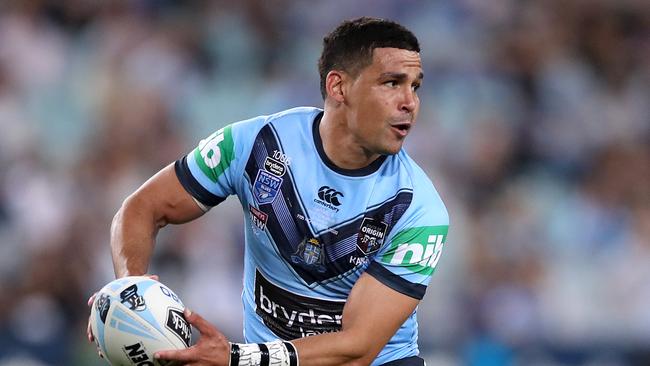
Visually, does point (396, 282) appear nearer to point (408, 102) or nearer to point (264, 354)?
point (264, 354)

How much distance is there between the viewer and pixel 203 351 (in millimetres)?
5184

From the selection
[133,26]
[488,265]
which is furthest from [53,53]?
[488,265]

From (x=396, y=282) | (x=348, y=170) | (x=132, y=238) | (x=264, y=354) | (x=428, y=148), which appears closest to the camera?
(x=264, y=354)

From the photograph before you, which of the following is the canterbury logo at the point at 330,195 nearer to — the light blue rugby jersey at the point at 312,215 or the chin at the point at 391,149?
the light blue rugby jersey at the point at 312,215

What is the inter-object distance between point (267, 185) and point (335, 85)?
595mm

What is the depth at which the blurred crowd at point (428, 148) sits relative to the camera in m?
9.47

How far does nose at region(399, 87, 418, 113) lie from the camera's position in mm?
5730

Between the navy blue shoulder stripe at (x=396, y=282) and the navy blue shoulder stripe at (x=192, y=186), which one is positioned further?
the navy blue shoulder stripe at (x=192, y=186)

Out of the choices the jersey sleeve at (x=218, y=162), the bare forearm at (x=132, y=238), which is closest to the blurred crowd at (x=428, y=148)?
the bare forearm at (x=132, y=238)

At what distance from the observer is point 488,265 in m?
10.0

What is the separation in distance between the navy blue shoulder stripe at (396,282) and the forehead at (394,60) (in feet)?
3.10

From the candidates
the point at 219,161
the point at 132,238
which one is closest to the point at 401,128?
the point at 219,161

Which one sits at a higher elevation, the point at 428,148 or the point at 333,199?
the point at 428,148

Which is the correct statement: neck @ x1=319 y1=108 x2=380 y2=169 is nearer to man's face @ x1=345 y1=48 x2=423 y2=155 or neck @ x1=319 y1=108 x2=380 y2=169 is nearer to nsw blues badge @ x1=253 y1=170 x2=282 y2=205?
man's face @ x1=345 y1=48 x2=423 y2=155
